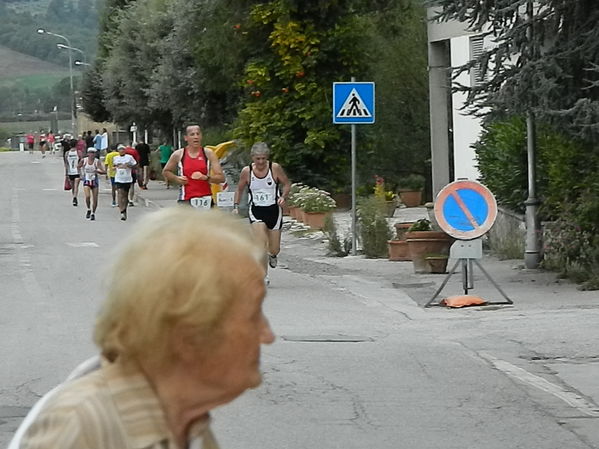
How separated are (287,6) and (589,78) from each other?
625 inches

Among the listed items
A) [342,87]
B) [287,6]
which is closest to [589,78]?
[342,87]

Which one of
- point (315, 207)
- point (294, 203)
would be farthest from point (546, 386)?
point (294, 203)

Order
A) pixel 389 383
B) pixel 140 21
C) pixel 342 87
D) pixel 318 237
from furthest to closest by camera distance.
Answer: pixel 140 21
pixel 318 237
pixel 342 87
pixel 389 383

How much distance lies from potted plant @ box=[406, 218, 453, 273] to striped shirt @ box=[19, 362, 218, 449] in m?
15.9

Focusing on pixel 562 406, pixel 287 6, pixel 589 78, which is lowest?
pixel 562 406

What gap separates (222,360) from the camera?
239 cm

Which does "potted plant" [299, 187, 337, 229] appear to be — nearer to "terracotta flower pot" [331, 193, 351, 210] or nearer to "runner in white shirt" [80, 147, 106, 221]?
"terracotta flower pot" [331, 193, 351, 210]

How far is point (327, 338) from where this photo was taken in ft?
39.3

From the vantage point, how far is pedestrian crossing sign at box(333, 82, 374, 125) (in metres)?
20.8

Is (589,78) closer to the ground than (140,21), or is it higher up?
closer to the ground

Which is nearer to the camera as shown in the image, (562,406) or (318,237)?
(562,406)

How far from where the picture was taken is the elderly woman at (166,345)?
89.4 inches

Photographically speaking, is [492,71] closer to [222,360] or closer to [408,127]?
[222,360]

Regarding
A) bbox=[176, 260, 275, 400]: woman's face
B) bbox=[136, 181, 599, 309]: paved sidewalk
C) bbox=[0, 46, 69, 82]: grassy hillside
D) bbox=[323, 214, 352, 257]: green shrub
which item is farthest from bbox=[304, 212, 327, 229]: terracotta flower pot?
bbox=[0, 46, 69, 82]: grassy hillside
